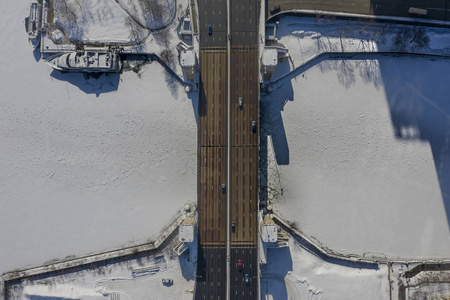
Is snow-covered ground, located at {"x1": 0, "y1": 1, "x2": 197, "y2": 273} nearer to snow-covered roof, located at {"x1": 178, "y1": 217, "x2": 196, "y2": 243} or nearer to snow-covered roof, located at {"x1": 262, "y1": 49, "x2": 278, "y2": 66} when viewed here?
snow-covered roof, located at {"x1": 178, "y1": 217, "x2": 196, "y2": 243}

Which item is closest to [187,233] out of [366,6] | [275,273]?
[275,273]

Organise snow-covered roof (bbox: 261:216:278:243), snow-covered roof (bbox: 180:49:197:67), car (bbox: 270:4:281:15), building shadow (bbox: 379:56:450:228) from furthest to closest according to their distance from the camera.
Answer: building shadow (bbox: 379:56:450:228)
car (bbox: 270:4:281:15)
snow-covered roof (bbox: 180:49:197:67)
snow-covered roof (bbox: 261:216:278:243)

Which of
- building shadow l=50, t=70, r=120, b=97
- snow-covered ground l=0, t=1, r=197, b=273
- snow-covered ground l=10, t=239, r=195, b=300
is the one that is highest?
building shadow l=50, t=70, r=120, b=97

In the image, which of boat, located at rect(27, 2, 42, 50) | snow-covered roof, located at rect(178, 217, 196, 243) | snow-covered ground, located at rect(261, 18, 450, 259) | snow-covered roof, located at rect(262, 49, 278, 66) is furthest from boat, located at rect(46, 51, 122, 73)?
snow-covered roof, located at rect(178, 217, 196, 243)

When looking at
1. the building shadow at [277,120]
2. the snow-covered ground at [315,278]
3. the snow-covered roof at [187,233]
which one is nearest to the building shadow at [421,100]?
the building shadow at [277,120]

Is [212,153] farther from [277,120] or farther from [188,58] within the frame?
[188,58]

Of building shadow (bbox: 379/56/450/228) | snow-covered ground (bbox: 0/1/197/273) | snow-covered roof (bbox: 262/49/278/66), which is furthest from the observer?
building shadow (bbox: 379/56/450/228)

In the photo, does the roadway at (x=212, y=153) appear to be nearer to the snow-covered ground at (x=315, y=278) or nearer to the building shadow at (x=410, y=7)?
the snow-covered ground at (x=315, y=278)
